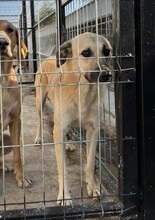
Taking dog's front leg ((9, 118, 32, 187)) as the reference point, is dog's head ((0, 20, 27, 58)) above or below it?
above

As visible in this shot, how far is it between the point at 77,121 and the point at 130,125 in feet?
3.00

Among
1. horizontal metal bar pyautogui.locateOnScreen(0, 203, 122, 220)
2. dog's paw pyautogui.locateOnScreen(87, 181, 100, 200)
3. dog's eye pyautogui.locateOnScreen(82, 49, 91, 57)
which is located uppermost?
dog's eye pyautogui.locateOnScreen(82, 49, 91, 57)

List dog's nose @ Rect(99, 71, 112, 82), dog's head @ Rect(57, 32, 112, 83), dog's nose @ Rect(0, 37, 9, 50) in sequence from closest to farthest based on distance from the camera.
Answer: dog's nose @ Rect(99, 71, 112, 82)
dog's head @ Rect(57, 32, 112, 83)
dog's nose @ Rect(0, 37, 9, 50)

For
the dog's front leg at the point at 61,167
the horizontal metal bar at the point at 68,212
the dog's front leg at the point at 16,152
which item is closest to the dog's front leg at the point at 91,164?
the dog's front leg at the point at 61,167

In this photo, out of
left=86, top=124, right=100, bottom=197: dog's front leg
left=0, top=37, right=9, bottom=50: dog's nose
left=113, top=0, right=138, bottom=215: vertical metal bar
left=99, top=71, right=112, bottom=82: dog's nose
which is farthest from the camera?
left=86, top=124, right=100, bottom=197: dog's front leg

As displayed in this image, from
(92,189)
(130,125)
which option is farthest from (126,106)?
(92,189)

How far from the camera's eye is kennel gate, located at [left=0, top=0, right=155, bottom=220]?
82.1 inches

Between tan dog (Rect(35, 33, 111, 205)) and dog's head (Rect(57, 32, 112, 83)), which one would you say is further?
tan dog (Rect(35, 33, 111, 205))

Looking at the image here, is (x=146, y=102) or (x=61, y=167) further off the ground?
(x=146, y=102)

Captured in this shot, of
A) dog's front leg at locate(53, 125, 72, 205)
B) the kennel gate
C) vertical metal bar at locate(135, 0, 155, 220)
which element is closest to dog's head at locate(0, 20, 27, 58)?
dog's front leg at locate(53, 125, 72, 205)

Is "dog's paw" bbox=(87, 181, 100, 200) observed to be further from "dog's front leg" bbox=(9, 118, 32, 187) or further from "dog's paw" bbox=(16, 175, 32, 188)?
"dog's front leg" bbox=(9, 118, 32, 187)

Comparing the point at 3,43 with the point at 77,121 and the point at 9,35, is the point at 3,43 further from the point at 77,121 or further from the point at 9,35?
the point at 77,121

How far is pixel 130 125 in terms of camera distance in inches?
84.7

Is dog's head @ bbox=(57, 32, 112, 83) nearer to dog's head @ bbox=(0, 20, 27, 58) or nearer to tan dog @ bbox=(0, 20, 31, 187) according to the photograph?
dog's head @ bbox=(0, 20, 27, 58)
